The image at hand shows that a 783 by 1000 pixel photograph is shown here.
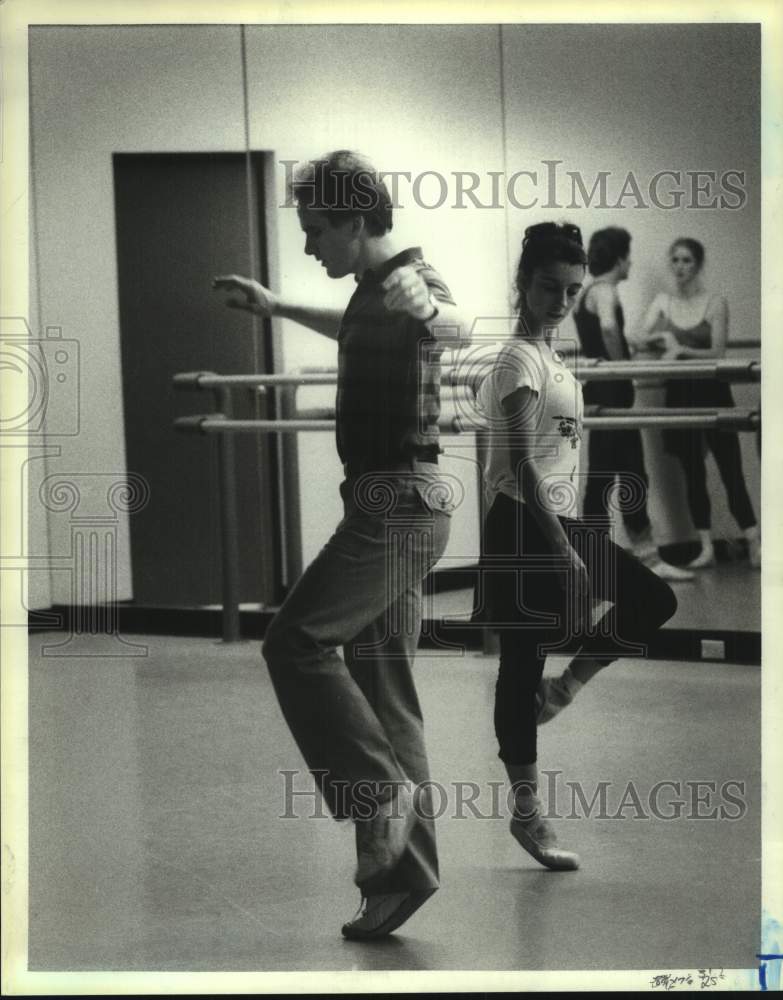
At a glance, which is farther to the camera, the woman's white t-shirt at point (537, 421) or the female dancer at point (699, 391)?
the female dancer at point (699, 391)

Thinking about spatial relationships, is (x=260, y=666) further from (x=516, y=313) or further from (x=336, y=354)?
(x=516, y=313)

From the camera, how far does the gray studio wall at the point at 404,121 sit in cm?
347

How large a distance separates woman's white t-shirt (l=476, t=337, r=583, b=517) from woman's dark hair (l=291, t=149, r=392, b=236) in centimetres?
36

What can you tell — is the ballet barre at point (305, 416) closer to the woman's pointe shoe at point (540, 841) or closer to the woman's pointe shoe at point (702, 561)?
the woman's pointe shoe at point (702, 561)

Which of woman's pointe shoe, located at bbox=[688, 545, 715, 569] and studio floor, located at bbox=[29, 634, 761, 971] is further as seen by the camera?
woman's pointe shoe, located at bbox=[688, 545, 715, 569]

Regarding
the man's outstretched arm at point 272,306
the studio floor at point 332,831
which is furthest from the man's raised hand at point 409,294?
the studio floor at point 332,831

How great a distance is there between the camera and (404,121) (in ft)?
11.4

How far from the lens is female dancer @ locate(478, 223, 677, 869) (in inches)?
138

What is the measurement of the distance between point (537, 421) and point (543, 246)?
1.12 ft

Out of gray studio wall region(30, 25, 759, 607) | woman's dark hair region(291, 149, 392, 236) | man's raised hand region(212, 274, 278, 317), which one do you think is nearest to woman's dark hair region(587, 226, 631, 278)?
gray studio wall region(30, 25, 759, 607)

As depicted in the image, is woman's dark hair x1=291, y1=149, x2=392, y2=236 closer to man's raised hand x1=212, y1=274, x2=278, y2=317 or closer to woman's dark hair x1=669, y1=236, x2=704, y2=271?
man's raised hand x1=212, y1=274, x2=278, y2=317

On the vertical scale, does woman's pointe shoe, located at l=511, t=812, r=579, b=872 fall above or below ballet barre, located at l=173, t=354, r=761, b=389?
below

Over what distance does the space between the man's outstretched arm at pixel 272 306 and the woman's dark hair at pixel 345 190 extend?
17 centimetres

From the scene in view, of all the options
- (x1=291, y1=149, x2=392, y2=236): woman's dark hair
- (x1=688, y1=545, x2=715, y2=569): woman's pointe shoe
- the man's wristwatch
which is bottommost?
(x1=688, y1=545, x2=715, y2=569): woman's pointe shoe
